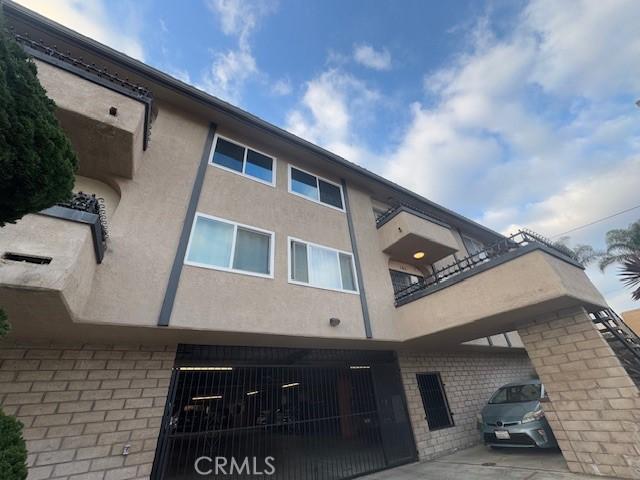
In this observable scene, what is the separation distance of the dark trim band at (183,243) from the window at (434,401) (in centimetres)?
776

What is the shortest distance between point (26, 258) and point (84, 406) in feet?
8.85

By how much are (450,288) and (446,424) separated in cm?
523

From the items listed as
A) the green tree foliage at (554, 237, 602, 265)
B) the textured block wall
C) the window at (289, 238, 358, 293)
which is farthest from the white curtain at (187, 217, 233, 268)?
the green tree foliage at (554, 237, 602, 265)

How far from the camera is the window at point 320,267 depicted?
20.8ft

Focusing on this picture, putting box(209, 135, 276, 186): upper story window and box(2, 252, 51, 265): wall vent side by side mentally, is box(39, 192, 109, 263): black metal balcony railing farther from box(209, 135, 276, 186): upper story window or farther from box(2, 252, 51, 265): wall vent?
box(209, 135, 276, 186): upper story window

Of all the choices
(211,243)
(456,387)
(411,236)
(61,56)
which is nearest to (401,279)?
(411,236)

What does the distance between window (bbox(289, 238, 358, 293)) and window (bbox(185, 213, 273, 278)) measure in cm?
71

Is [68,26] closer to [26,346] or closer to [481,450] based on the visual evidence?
[26,346]

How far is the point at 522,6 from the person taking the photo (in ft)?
26.9

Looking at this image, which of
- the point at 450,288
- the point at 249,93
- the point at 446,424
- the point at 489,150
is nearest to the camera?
the point at 450,288

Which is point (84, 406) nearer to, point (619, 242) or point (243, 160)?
point (243, 160)

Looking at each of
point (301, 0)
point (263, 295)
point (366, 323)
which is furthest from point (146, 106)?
point (301, 0)

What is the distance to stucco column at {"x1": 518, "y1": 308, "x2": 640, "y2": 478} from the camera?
4.61 meters

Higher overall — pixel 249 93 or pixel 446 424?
pixel 249 93
